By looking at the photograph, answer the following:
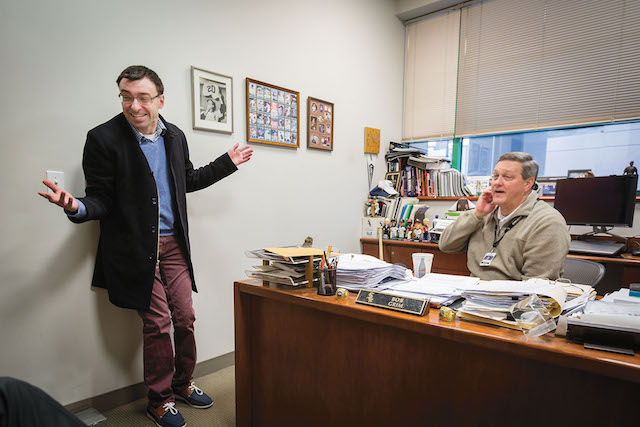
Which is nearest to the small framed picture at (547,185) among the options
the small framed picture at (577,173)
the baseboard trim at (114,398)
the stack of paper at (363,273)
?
the small framed picture at (577,173)

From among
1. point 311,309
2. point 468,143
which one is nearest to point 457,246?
point 311,309

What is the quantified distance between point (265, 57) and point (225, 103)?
0.53 meters

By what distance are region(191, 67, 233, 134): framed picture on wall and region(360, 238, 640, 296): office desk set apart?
1808 millimetres

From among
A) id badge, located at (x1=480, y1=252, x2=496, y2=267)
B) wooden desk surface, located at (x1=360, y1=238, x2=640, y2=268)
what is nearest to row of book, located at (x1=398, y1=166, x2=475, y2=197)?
wooden desk surface, located at (x1=360, y1=238, x2=640, y2=268)

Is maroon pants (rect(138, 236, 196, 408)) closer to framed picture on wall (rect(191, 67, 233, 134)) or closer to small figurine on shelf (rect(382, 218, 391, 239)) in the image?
framed picture on wall (rect(191, 67, 233, 134))

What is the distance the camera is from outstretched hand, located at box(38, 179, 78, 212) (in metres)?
1.32

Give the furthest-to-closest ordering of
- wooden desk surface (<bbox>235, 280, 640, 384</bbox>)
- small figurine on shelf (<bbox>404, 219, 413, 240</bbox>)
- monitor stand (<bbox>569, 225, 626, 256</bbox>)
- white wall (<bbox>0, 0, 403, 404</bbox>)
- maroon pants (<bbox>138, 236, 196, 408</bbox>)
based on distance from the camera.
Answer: small figurine on shelf (<bbox>404, 219, 413, 240</bbox>) < monitor stand (<bbox>569, 225, 626, 256</bbox>) < maroon pants (<bbox>138, 236, 196, 408</bbox>) < white wall (<bbox>0, 0, 403, 404</bbox>) < wooden desk surface (<bbox>235, 280, 640, 384</bbox>)

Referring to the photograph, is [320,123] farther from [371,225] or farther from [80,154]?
[80,154]

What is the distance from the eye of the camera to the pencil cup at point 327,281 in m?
1.19

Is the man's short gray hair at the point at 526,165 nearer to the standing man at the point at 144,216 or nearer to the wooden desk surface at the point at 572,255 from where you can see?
the wooden desk surface at the point at 572,255

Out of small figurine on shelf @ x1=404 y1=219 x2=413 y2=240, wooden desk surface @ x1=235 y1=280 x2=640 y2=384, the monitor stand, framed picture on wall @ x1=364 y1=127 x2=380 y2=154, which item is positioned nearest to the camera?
wooden desk surface @ x1=235 y1=280 x2=640 y2=384

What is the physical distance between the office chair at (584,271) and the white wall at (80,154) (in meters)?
1.77

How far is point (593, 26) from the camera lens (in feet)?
9.46

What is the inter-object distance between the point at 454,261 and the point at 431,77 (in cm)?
209
